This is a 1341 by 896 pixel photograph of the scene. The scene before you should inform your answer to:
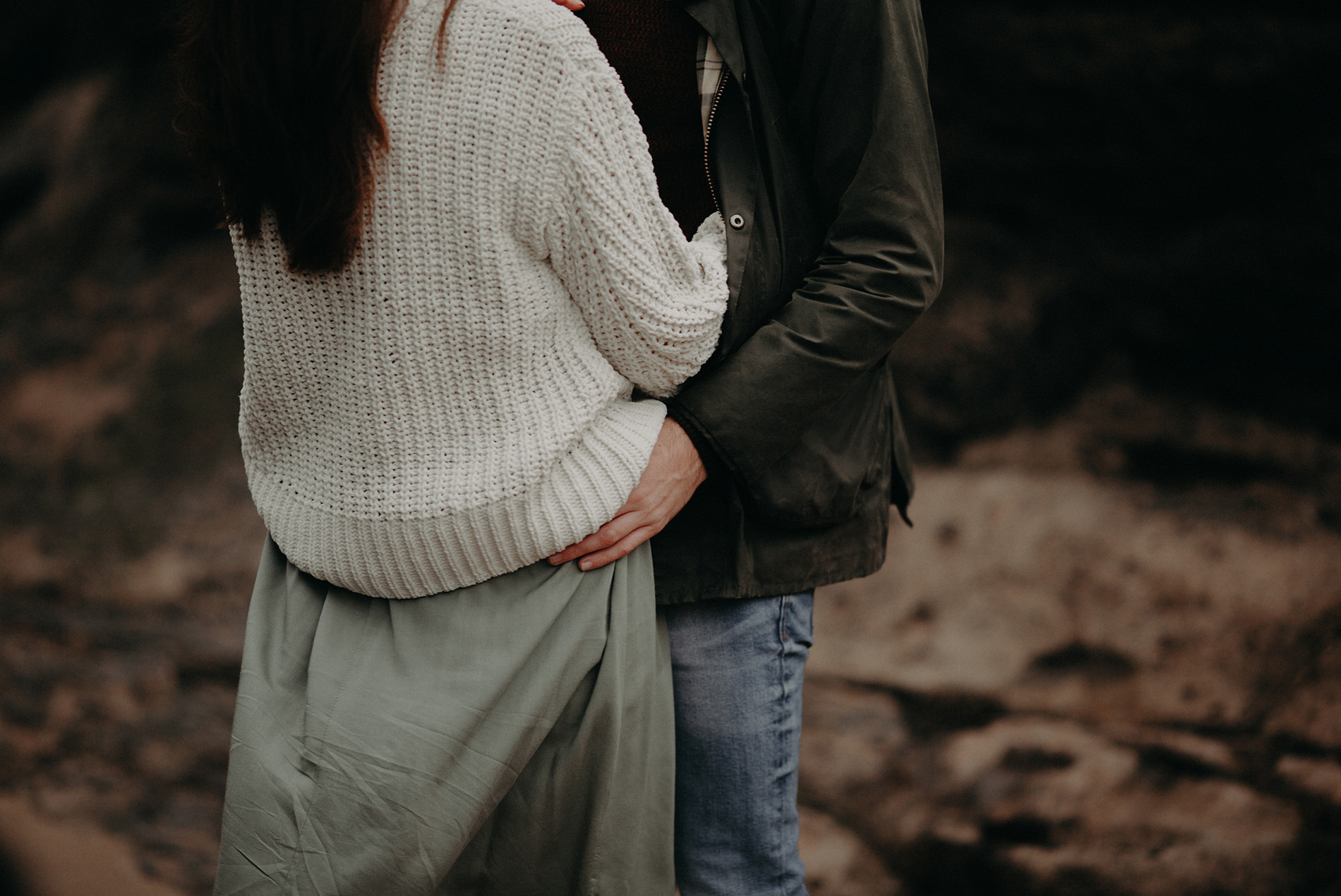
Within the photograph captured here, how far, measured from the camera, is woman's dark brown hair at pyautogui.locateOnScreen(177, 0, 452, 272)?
0.69m

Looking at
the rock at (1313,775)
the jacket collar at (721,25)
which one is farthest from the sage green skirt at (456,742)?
the rock at (1313,775)

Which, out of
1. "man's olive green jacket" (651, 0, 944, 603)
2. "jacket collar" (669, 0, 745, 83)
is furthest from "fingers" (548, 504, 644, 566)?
"jacket collar" (669, 0, 745, 83)

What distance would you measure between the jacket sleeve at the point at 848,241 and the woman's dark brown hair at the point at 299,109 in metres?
0.35

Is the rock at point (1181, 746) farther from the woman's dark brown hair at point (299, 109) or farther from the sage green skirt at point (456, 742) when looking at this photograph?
the woman's dark brown hair at point (299, 109)

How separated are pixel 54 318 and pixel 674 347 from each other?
3147 millimetres

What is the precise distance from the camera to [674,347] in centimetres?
84

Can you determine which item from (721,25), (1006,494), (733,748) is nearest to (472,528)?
(733,748)

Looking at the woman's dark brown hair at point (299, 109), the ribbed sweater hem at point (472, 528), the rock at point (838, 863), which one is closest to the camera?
the woman's dark brown hair at point (299, 109)

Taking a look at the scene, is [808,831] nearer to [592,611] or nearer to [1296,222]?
[592,611]

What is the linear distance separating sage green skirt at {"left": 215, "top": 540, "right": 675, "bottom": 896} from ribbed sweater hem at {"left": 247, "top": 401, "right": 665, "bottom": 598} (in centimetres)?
3

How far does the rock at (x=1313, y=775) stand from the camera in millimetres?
1963

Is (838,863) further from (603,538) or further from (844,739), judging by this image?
(603,538)

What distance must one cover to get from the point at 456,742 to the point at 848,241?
1.83 feet

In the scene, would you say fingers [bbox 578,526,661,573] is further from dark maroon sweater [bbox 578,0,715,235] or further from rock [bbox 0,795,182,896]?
rock [bbox 0,795,182,896]
